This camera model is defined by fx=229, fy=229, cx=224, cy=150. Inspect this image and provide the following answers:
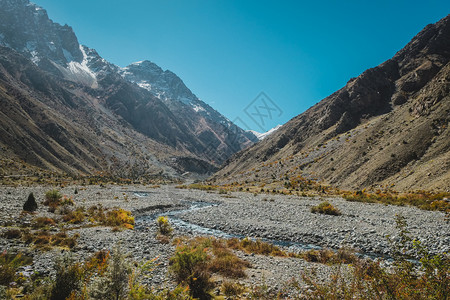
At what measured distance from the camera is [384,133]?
51844 mm

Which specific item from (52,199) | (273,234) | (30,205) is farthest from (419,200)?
(52,199)

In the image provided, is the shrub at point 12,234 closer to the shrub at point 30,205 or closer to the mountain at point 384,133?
the shrub at point 30,205

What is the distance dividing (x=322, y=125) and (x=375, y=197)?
7064 cm

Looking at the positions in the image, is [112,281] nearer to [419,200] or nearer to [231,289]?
[231,289]

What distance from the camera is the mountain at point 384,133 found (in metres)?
35.6

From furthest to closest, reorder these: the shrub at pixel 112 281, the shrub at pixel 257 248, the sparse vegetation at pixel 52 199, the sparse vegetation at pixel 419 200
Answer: the sparse vegetation at pixel 52 199
the sparse vegetation at pixel 419 200
the shrub at pixel 257 248
the shrub at pixel 112 281

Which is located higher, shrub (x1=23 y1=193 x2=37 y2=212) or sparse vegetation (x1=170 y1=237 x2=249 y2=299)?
sparse vegetation (x1=170 y1=237 x2=249 y2=299)

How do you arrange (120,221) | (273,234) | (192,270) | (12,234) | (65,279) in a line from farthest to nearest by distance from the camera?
(120,221) → (273,234) → (12,234) → (192,270) → (65,279)

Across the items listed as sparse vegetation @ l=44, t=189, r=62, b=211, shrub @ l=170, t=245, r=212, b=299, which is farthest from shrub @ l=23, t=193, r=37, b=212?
shrub @ l=170, t=245, r=212, b=299

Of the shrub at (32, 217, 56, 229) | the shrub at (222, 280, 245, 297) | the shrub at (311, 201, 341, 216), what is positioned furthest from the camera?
the shrub at (311, 201, 341, 216)

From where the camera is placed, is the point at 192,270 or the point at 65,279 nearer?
the point at 65,279

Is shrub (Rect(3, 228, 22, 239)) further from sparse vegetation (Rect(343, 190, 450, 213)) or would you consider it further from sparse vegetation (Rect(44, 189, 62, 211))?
sparse vegetation (Rect(343, 190, 450, 213))

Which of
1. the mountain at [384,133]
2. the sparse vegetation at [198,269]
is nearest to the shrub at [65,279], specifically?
the sparse vegetation at [198,269]

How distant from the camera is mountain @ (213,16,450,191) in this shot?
3556 cm
